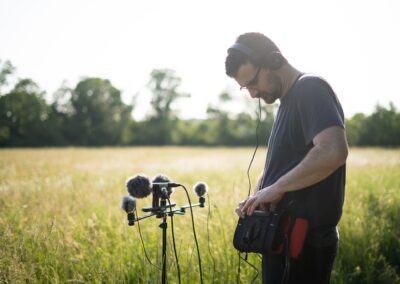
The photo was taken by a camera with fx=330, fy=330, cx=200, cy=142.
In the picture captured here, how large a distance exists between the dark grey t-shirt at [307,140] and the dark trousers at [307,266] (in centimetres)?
14

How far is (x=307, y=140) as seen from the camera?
180 cm

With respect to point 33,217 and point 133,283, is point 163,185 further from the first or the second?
point 33,217

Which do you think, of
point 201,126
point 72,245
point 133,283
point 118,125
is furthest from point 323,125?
point 201,126

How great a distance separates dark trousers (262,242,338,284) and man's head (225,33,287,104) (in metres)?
0.96

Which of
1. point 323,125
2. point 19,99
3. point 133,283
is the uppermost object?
point 19,99

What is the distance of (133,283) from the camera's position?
3.34 m

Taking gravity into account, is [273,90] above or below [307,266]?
above

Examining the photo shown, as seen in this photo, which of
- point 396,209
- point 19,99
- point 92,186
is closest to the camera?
point 396,209

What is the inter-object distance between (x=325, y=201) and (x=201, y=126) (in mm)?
66867

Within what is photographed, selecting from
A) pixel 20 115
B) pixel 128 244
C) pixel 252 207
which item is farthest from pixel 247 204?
pixel 20 115

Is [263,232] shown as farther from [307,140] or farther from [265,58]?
[265,58]

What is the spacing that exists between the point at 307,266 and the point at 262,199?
484 mm

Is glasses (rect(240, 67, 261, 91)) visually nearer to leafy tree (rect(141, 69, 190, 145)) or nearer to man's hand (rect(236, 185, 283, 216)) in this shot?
man's hand (rect(236, 185, 283, 216))

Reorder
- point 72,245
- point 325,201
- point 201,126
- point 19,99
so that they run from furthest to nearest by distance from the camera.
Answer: point 201,126 < point 19,99 < point 72,245 < point 325,201
